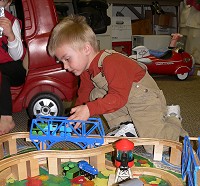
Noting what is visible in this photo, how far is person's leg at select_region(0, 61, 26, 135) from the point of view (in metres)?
1.06

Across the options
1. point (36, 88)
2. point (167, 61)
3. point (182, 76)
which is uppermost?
point (36, 88)

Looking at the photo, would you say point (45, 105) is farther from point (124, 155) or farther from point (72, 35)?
point (124, 155)

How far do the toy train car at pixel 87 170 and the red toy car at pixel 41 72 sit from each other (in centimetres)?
45

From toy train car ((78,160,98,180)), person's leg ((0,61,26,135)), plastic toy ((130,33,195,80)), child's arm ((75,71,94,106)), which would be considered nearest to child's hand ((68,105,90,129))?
toy train car ((78,160,98,180))

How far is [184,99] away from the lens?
1.60 meters

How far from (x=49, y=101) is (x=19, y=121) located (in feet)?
0.64

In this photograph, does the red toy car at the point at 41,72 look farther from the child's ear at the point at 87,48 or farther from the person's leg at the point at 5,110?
the child's ear at the point at 87,48

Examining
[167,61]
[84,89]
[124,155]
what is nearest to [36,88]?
[84,89]

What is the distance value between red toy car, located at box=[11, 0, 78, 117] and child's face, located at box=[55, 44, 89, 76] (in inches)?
10.1

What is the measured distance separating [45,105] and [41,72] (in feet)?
0.42

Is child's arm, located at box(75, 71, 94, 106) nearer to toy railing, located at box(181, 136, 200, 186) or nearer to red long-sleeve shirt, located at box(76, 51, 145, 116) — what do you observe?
red long-sleeve shirt, located at box(76, 51, 145, 116)

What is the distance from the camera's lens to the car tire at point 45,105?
1157mm

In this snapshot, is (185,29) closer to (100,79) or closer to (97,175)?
(100,79)

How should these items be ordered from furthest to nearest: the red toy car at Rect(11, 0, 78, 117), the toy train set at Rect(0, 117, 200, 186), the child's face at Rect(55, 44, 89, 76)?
1. the red toy car at Rect(11, 0, 78, 117)
2. the child's face at Rect(55, 44, 89, 76)
3. the toy train set at Rect(0, 117, 200, 186)
